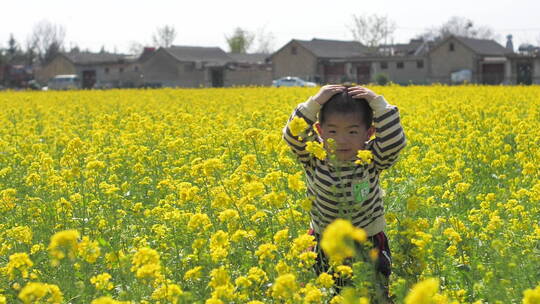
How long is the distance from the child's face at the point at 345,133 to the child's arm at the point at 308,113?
9cm

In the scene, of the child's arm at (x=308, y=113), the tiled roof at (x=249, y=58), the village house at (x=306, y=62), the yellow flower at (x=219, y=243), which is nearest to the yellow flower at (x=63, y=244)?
the yellow flower at (x=219, y=243)

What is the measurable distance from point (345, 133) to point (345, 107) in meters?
0.13

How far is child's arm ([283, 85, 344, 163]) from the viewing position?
371 centimetres

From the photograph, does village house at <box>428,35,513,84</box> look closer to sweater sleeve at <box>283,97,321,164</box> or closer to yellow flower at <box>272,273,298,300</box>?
sweater sleeve at <box>283,97,321,164</box>

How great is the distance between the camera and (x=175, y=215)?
4070 millimetres

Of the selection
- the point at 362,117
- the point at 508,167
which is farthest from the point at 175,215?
the point at 508,167

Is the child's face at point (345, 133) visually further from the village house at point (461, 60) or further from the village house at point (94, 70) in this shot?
the village house at point (94, 70)

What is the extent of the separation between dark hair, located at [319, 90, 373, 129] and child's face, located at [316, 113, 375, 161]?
0.02 metres

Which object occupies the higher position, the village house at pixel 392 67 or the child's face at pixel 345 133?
the village house at pixel 392 67

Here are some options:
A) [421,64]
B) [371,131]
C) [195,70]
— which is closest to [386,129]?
[371,131]

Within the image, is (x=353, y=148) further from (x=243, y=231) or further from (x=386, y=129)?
(x=243, y=231)

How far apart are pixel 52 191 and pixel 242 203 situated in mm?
2502

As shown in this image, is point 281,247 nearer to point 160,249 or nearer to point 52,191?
point 160,249

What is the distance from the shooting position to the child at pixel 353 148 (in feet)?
12.0
